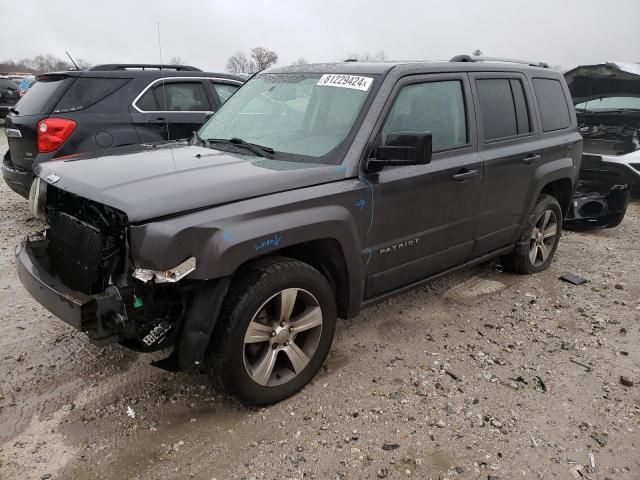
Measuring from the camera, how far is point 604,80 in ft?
28.0

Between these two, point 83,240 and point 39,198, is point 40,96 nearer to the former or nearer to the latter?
point 39,198

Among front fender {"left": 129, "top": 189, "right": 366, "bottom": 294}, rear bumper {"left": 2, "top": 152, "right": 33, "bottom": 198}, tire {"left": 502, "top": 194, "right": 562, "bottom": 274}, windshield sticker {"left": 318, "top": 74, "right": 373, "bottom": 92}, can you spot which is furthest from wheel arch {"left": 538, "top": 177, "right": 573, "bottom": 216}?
rear bumper {"left": 2, "top": 152, "right": 33, "bottom": 198}

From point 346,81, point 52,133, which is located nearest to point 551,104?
point 346,81

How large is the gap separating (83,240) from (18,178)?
3771 millimetres

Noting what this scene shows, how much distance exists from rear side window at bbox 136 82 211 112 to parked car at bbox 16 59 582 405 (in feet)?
8.07

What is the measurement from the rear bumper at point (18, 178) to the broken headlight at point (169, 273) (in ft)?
13.0

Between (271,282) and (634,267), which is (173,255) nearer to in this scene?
(271,282)

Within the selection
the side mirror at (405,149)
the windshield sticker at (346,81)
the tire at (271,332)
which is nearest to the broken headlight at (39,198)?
the tire at (271,332)

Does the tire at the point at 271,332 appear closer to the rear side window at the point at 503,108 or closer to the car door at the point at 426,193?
the car door at the point at 426,193

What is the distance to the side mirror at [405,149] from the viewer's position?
2939mm

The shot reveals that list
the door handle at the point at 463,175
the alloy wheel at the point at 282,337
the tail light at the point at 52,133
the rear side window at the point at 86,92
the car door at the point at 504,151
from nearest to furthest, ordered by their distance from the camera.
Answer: the alloy wheel at the point at 282,337 < the door handle at the point at 463,175 < the car door at the point at 504,151 < the tail light at the point at 52,133 < the rear side window at the point at 86,92

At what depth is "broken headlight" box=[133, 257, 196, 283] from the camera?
2.38 m

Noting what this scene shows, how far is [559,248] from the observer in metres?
6.03

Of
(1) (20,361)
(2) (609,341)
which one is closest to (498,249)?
(2) (609,341)
